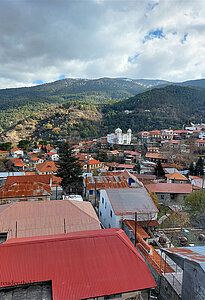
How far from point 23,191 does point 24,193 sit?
31 centimetres

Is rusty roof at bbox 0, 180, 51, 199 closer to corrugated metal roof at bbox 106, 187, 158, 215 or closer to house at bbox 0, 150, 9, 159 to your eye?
→ corrugated metal roof at bbox 106, 187, 158, 215

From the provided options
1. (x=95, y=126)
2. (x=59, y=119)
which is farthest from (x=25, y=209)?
(x=59, y=119)

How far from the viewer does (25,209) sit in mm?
12250

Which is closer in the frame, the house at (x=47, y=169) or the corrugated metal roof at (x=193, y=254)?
the corrugated metal roof at (x=193, y=254)

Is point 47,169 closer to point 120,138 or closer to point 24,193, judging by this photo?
point 24,193

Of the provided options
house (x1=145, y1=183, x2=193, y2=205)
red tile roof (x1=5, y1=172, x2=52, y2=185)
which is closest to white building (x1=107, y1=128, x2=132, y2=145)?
house (x1=145, y1=183, x2=193, y2=205)

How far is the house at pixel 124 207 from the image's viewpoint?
13.5 meters

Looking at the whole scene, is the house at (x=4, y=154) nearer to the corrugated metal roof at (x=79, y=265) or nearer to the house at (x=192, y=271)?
the corrugated metal roof at (x=79, y=265)

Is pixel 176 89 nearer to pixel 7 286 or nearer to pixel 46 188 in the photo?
pixel 46 188

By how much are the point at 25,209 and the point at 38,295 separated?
693 cm

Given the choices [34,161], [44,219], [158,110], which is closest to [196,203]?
[44,219]

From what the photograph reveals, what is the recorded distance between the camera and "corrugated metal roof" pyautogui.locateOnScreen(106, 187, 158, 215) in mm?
13805

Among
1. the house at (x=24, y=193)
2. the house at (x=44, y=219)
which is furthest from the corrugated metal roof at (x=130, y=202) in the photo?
the house at (x=24, y=193)

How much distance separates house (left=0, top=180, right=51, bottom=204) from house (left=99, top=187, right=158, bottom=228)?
625 cm
